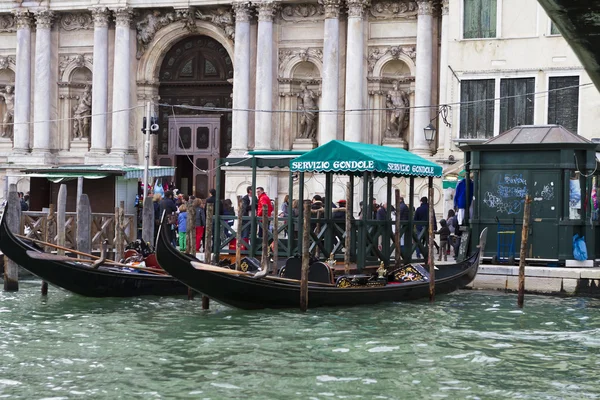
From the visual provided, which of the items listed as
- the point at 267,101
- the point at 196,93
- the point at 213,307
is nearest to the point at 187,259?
the point at 213,307

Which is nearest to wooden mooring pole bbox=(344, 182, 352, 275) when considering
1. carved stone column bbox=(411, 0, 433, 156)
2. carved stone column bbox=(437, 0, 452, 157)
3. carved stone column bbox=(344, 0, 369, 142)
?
carved stone column bbox=(437, 0, 452, 157)

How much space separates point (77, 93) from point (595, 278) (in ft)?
60.7

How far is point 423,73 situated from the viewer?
2886 centimetres

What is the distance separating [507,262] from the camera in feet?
66.2

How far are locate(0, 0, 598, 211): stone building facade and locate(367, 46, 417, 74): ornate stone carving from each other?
0.03m

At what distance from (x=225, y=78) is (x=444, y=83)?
6747mm

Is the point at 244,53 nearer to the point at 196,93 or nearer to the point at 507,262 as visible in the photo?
the point at 196,93

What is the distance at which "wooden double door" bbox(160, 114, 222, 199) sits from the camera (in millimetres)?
31766

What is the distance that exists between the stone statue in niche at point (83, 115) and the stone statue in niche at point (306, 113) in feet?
20.4

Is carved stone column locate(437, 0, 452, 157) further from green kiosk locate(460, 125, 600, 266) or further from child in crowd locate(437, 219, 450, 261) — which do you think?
green kiosk locate(460, 125, 600, 266)

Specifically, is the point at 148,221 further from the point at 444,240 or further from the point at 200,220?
the point at 444,240

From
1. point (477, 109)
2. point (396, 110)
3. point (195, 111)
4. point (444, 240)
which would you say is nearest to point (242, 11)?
point (195, 111)

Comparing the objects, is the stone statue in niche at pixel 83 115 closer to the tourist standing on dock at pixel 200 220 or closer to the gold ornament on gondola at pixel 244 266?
the tourist standing on dock at pixel 200 220

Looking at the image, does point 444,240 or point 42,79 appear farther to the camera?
point 42,79
